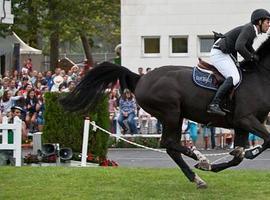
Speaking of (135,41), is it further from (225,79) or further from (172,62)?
(225,79)

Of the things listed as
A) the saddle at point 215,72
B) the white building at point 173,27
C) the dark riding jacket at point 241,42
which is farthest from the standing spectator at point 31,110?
the dark riding jacket at point 241,42

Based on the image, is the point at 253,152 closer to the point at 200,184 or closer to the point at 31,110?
the point at 200,184

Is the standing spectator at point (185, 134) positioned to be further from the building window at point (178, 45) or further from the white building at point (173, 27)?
the building window at point (178, 45)

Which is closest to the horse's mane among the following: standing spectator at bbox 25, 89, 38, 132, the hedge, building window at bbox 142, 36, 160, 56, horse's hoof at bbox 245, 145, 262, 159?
horse's hoof at bbox 245, 145, 262, 159

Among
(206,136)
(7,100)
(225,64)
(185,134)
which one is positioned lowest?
(206,136)

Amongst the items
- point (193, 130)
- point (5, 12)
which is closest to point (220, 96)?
point (5, 12)

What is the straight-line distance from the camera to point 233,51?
473 inches

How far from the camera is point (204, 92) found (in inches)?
464

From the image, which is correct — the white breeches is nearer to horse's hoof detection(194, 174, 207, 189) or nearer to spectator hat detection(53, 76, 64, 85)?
horse's hoof detection(194, 174, 207, 189)

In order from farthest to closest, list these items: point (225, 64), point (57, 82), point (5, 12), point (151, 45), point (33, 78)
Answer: point (151, 45), point (33, 78), point (57, 82), point (225, 64), point (5, 12)

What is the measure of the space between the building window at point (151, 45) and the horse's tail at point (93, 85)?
21544mm

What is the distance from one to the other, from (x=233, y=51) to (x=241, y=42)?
470 millimetres

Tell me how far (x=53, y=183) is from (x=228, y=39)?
138 inches

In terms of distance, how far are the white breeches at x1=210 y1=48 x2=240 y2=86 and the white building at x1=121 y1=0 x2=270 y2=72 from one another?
21.2 metres
